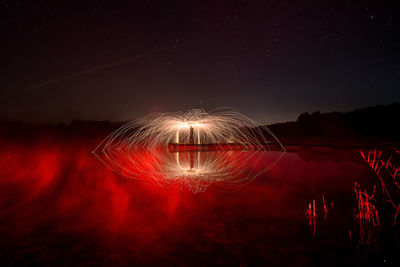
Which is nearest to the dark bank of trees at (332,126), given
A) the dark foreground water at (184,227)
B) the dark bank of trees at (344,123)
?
the dark bank of trees at (344,123)

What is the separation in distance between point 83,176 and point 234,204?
770 cm

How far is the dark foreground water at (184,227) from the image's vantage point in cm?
399

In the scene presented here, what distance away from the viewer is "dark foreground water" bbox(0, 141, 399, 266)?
3994 mm

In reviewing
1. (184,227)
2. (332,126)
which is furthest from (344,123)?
(184,227)

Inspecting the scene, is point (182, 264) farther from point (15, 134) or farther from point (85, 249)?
point (15, 134)

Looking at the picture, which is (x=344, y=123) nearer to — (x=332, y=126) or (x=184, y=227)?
(x=332, y=126)

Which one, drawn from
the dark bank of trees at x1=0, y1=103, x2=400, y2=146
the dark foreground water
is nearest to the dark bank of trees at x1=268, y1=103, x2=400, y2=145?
the dark bank of trees at x1=0, y1=103, x2=400, y2=146

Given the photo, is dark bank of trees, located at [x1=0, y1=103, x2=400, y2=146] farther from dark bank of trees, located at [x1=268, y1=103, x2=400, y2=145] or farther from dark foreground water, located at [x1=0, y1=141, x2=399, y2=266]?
dark foreground water, located at [x1=0, y1=141, x2=399, y2=266]

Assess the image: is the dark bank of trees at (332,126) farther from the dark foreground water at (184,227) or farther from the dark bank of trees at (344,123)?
the dark foreground water at (184,227)

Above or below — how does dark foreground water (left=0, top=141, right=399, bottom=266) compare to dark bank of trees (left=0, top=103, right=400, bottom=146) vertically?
below

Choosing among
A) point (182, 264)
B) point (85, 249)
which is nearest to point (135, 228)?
point (85, 249)

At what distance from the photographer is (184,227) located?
518cm

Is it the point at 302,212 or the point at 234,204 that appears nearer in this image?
the point at 302,212

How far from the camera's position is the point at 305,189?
8.31 meters
